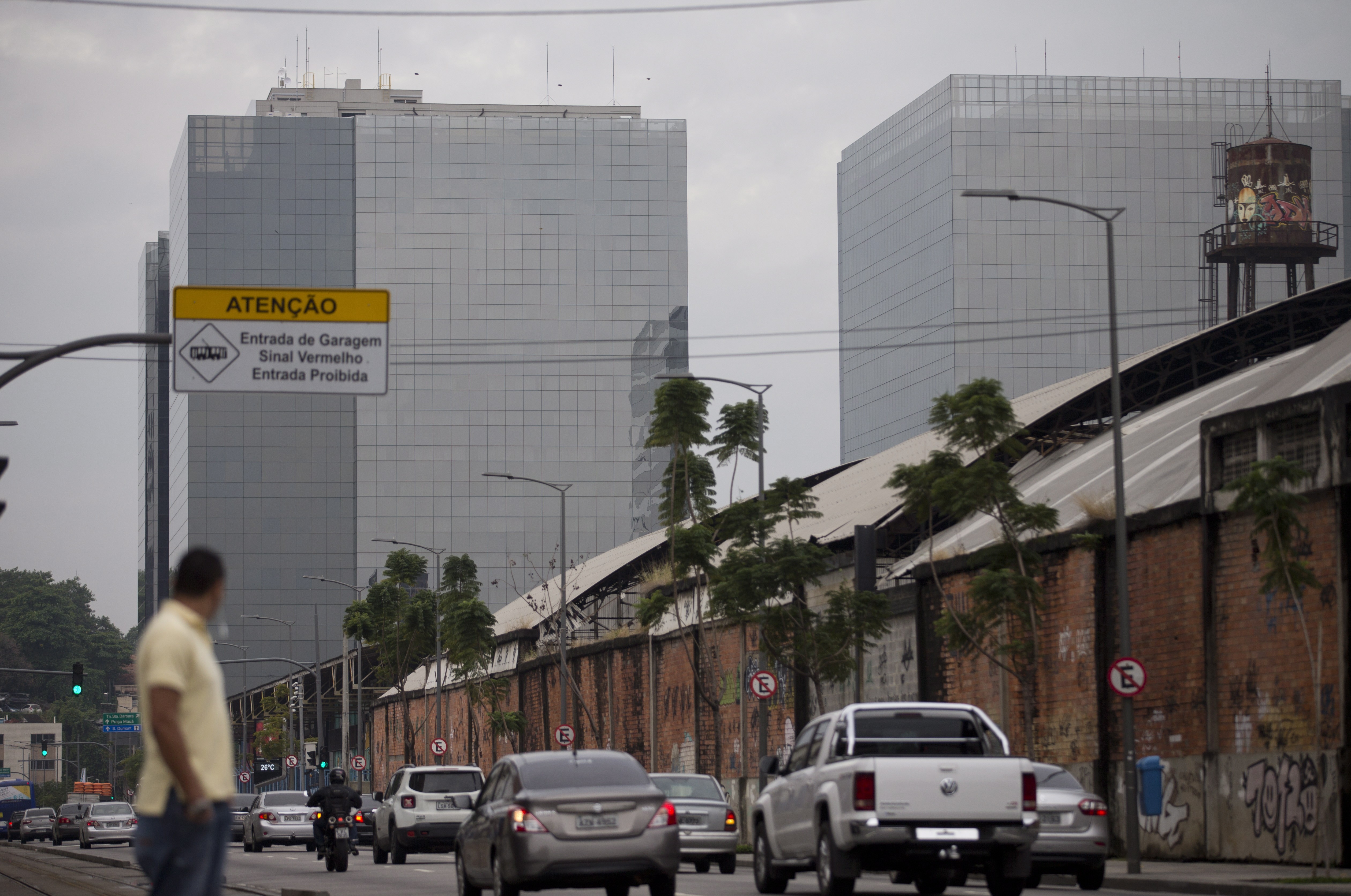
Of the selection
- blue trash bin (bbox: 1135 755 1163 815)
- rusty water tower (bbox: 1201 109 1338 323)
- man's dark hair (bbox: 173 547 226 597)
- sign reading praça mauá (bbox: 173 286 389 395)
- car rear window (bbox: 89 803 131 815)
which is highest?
rusty water tower (bbox: 1201 109 1338 323)

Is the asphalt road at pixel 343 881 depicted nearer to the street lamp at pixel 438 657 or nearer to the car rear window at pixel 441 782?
the car rear window at pixel 441 782

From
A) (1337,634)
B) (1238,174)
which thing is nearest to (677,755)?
(1337,634)

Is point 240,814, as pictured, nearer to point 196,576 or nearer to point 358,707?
point 358,707

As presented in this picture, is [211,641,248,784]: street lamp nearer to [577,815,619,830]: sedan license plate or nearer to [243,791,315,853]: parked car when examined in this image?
[243,791,315,853]: parked car

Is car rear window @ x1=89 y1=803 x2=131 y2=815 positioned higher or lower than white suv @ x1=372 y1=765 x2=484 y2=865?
lower

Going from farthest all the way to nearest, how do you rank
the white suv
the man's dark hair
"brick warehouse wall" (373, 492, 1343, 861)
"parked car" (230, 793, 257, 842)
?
"parked car" (230, 793, 257, 842) → the white suv → "brick warehouse wall" (373, 492, 1343, 861) → the man's dark hair

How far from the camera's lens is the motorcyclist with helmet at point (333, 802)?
3061cm

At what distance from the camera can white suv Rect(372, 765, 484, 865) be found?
3253 centimetres

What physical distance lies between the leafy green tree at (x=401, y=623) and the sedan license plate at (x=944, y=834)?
2156 inches

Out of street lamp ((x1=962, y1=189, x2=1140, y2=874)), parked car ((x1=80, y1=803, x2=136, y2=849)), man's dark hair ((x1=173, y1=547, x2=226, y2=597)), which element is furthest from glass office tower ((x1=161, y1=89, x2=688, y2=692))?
man's dark hair ((x1=173, y1=547, x2=226, y2=597))

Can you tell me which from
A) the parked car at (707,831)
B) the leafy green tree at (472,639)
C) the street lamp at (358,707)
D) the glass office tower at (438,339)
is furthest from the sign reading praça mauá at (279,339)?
the glass office tower at (438,339)

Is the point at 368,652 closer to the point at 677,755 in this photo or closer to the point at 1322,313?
the point at 677,755

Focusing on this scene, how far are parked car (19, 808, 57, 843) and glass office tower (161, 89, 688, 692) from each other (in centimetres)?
6548

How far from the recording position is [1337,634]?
2208 centimetres
